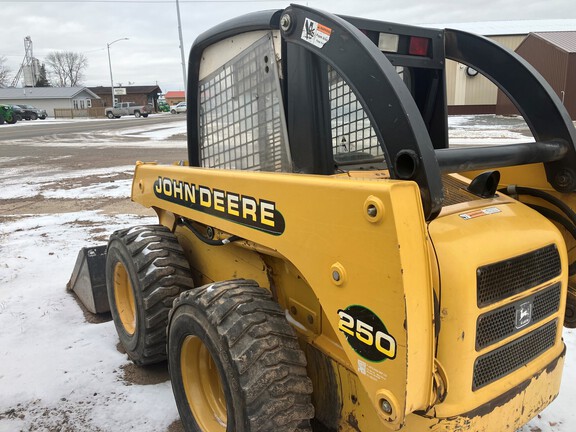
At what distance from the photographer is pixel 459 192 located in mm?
2262

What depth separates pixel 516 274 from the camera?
1879 millimetres

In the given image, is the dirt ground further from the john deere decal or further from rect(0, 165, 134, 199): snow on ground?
the john deere decal

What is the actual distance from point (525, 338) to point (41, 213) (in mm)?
7535

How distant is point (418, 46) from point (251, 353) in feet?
5.46

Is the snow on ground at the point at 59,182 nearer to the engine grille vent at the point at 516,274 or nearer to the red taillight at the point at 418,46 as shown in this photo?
the red taillight at the point at 418,46

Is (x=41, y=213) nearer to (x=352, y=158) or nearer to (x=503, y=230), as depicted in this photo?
(x=352, y=158)

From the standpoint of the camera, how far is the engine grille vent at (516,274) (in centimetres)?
176

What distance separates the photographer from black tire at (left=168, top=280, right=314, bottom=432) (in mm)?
1899

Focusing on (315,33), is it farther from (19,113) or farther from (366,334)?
(19,113)

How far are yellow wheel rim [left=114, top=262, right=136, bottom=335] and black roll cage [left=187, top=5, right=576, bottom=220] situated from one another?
1363mm

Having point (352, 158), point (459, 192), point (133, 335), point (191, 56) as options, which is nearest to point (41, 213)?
point (133, 335)

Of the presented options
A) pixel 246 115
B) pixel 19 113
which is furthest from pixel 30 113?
pixel 246 115

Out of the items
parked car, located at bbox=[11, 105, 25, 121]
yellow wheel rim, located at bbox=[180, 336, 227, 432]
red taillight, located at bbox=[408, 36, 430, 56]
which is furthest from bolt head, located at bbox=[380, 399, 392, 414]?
parked car, located at bbox=[11, 105, 25, 121]

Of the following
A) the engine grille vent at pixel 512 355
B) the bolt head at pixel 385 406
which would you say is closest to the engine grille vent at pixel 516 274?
the engine grille vent at pixel 512 355
